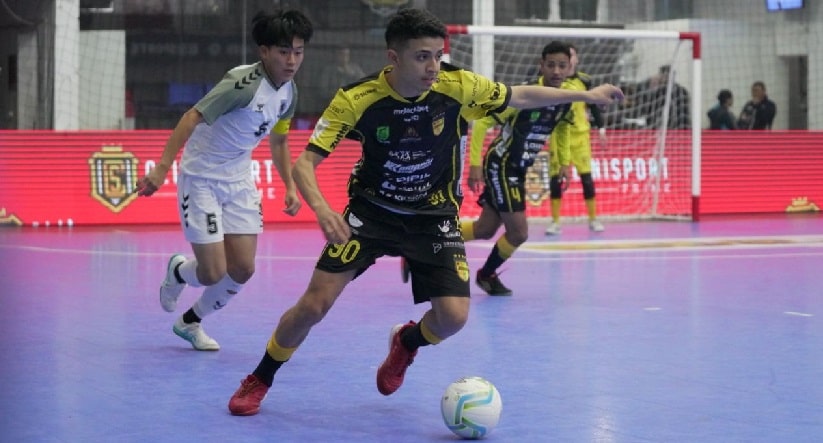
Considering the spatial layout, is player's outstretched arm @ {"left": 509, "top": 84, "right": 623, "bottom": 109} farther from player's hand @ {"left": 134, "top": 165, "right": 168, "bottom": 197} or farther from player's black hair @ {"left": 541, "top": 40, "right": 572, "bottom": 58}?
player's black hair @ {"left": 541, "top": 40, "right": 572, "bottom": 58}

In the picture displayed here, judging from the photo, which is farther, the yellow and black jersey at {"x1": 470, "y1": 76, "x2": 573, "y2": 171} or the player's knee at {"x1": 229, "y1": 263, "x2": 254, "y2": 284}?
the yellow and black jersey at {"x1": 470, "y1": 76, "x2": 573, "y2": 171}

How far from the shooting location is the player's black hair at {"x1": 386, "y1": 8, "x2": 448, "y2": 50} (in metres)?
5.91

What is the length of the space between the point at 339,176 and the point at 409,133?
1220 cm

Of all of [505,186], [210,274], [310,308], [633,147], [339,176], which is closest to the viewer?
[310,308]

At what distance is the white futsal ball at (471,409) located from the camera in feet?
18.2

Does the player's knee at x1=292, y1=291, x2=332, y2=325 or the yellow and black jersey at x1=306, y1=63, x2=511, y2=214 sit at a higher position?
the yellow and black jersey at x1=306, y1=63, x2=511, y2=214

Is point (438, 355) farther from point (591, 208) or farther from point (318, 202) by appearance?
point (591, 208)

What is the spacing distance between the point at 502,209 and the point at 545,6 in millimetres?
14819

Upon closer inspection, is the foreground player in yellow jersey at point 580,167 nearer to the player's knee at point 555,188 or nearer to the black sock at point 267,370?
the player's knee at point 555,188

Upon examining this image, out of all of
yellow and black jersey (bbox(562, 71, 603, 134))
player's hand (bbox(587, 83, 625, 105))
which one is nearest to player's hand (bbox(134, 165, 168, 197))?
player's hand (bbox(587, 83, 625, 105))

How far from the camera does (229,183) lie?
7867mm

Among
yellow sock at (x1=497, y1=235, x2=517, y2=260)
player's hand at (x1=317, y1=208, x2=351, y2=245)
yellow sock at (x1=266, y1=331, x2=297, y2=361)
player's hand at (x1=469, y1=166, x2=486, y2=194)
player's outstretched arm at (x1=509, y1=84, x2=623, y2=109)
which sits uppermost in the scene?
player's outstretched arm at (x1=509, y1=84, x2=623, y2=109)

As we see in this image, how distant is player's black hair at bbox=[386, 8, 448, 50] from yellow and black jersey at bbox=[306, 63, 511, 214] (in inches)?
7.7

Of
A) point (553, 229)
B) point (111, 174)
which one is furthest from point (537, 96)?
point (111, 174)
